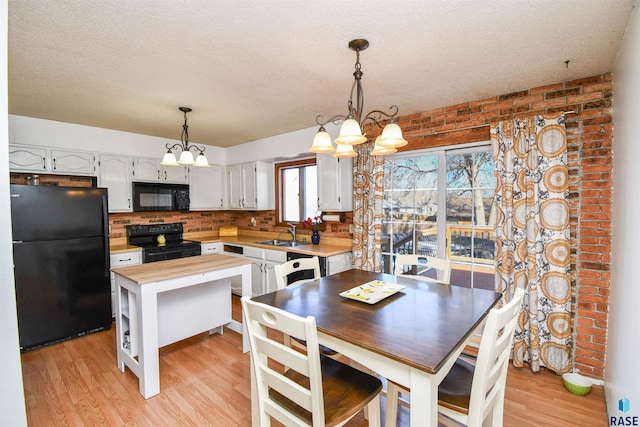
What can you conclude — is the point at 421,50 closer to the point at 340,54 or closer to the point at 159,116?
the point at 340,54

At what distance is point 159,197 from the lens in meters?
4.21

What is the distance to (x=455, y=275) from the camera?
3018mm

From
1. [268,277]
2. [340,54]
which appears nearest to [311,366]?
[340,54]

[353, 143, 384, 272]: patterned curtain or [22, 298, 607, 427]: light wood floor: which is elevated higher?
[353, 143, 384, 272]: patterned curtain

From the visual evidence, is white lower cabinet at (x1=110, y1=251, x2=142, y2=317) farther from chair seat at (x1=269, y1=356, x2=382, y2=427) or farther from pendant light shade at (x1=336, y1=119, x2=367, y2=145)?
pendant light shade at (x1=336, y1=119, x2=367, y2=145)

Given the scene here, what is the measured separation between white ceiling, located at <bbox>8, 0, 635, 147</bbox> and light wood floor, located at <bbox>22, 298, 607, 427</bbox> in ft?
7.73

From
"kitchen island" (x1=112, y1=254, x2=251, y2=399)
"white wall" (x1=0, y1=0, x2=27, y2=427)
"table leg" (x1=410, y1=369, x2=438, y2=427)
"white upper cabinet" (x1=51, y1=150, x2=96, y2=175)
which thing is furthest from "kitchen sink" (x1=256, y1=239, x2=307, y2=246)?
"white wall" (x1=0, y1=0, x2=27, y2=427)

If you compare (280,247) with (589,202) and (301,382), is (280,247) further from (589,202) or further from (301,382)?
(589,202)

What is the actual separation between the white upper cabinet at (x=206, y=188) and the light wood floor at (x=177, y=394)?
239 centimetres

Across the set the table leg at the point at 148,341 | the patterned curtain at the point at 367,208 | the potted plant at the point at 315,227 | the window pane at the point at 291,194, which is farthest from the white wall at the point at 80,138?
the patterned curtain at the point at 367,208

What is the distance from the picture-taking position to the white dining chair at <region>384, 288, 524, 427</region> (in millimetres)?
1172

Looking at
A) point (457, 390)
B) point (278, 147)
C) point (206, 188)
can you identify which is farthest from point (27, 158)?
point (457, 390)

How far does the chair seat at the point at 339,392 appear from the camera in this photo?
127cm

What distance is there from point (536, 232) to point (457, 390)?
1640 mm
